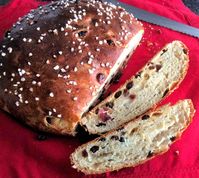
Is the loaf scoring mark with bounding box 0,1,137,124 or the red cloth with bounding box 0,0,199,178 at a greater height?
the loaf scoring mark with bounding box 0,1,137,124

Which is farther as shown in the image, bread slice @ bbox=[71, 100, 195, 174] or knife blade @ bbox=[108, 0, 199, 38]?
knife blade @ bbox=[108, 0, 199, 38]

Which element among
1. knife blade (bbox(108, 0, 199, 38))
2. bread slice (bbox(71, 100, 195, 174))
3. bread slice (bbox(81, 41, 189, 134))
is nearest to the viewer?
bread slice (bbox(71, 100, 195, 174))

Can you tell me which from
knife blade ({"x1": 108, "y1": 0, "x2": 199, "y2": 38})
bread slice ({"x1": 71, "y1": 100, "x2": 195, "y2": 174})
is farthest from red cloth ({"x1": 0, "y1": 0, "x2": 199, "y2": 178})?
knife blade ({"x1": 108, "y1": 0, "x2": 199, "y2": 38})

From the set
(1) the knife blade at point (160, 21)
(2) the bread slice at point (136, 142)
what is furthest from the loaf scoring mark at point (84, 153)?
(1) the knife blade at point (160, 21)

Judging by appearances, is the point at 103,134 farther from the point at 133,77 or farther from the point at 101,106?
the point at 133,77

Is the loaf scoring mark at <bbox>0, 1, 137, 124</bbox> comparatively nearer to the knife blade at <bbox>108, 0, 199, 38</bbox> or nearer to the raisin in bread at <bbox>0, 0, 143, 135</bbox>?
the raisin in bread at <bbox>0, 0, 143, 135</bbox>

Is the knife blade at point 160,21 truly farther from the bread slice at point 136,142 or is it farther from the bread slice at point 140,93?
the bread slice at point 136,142

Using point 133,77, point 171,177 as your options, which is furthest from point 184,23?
point 171,177
